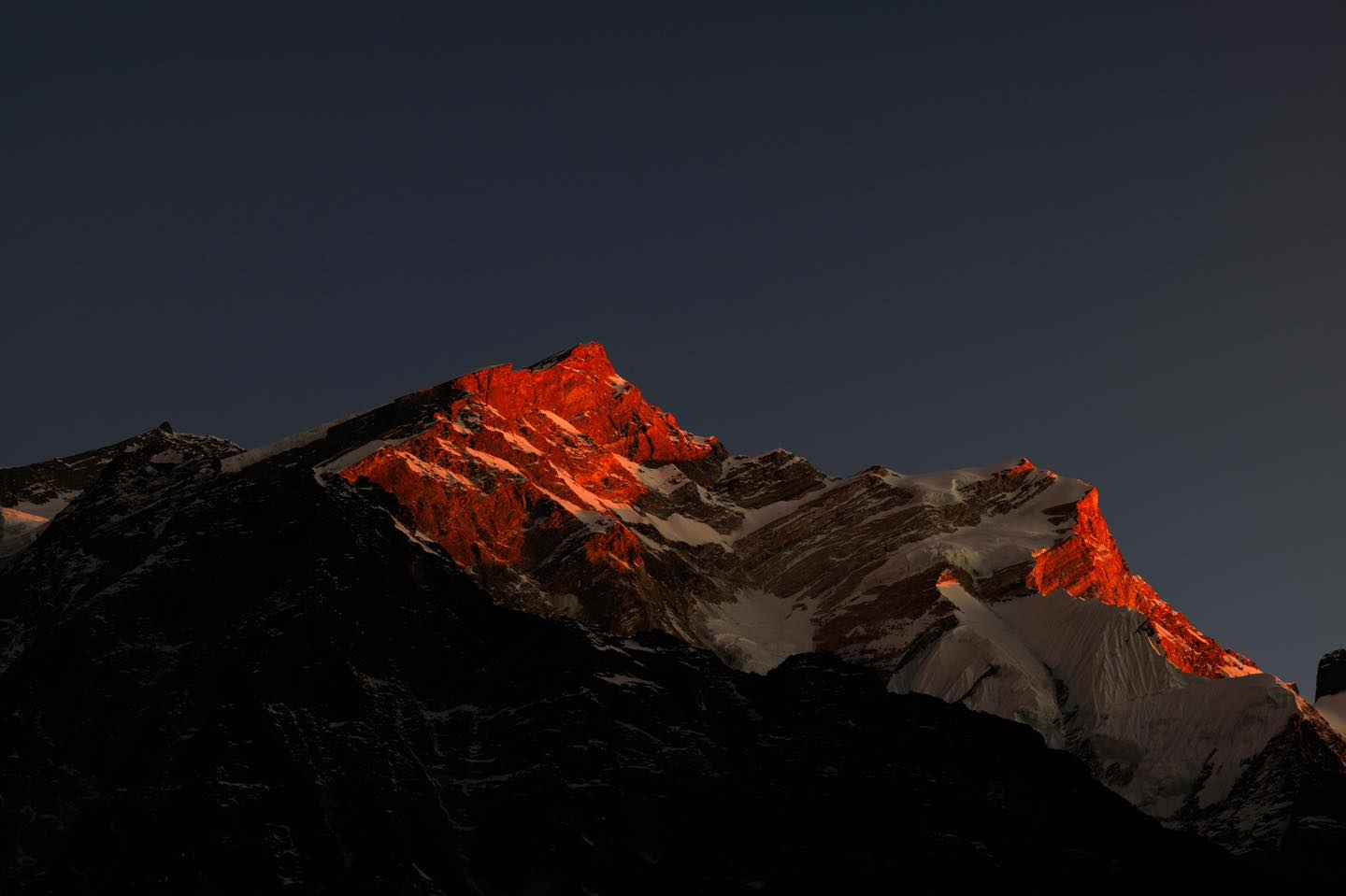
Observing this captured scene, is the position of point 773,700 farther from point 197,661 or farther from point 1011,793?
point 197,661

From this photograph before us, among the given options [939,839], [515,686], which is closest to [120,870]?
[515,686]

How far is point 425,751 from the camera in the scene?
6166 inches

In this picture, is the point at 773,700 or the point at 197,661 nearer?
the point at 197,661

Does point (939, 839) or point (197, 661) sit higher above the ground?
point (197, 661)

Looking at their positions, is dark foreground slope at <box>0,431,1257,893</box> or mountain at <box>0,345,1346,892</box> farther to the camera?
mountain at <box>0,345,1346,892</box>

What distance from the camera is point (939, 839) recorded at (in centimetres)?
15125

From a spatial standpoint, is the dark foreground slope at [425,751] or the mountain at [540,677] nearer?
the dark foreground slope at [425,751]

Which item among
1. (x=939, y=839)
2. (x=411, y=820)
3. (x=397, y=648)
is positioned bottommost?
(x=939, y=839)

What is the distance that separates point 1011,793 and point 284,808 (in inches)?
2033

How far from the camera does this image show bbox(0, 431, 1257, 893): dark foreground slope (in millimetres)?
144875

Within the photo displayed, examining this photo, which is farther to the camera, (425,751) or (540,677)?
(540,677)

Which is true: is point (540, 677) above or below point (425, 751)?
above

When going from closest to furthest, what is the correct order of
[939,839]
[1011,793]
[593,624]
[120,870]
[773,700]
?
[120,870] < [939,839] < [1011,793] < [773,700] < [593,624]

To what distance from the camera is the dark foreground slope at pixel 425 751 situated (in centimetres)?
14488
